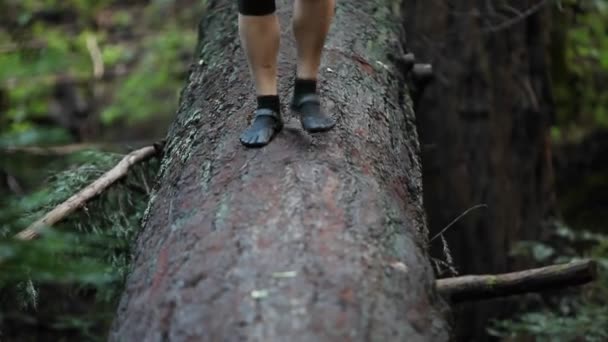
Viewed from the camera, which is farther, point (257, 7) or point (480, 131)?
point (480, 131)

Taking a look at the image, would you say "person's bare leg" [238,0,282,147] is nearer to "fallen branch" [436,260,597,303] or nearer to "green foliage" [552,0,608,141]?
"fallen branch" [436,260,597,303]

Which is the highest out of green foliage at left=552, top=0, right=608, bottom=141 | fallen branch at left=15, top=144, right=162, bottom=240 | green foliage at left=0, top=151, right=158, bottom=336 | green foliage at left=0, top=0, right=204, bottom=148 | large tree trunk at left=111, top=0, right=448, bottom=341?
large tree trunk at left=111, top=0, right=448, bottom=341

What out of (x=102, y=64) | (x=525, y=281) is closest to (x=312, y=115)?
(x=525, y=281)

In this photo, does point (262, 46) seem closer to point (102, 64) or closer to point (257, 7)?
point (257, 7)

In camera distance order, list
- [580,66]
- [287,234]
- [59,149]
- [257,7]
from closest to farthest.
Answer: [287,234]
[257,7]
[59,149]
[580,66]

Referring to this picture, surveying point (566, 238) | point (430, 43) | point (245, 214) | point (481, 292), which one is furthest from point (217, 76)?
point (566, 238)

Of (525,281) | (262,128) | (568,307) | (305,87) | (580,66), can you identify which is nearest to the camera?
(525,281)

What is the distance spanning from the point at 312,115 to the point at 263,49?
394 mm

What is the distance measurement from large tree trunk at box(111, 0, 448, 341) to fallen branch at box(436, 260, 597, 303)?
22cm

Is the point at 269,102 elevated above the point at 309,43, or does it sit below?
below

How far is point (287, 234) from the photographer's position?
9.20 feet

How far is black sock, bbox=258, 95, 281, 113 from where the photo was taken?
3643 mm

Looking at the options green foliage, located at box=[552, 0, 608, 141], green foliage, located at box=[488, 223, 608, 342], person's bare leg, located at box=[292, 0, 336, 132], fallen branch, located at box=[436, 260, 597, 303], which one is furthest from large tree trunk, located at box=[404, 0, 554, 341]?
fallen branch, located at box=[436, 260, 597, 303]

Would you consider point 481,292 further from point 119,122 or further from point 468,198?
point 119,122
